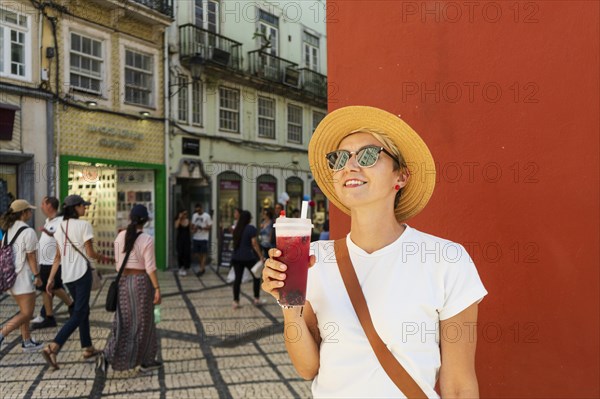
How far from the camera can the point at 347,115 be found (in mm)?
1681

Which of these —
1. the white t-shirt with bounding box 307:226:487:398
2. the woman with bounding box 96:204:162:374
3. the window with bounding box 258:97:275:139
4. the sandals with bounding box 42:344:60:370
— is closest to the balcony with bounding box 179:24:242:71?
the window with bounding box 258:97:275:139

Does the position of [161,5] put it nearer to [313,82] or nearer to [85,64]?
[85,64]

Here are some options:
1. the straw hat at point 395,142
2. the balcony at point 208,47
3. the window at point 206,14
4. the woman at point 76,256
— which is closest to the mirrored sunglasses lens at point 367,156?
the straw hat at point 395,142

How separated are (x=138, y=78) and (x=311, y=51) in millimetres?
7741

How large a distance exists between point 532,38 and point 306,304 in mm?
1952

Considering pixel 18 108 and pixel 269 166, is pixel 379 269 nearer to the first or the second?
pixel 18 108

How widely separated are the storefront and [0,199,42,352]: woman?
6.25m

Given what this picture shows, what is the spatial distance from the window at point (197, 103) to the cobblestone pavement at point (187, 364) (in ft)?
27.8

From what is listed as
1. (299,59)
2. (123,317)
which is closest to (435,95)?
(123,317)

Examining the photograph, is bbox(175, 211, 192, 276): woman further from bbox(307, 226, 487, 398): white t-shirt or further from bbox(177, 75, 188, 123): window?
bbox(307, 226, 487, 398): white t-shirt

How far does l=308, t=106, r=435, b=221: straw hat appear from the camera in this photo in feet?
5.36

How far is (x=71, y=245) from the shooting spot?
4680 mm

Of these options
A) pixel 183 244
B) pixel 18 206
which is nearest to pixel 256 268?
pixel 18 206

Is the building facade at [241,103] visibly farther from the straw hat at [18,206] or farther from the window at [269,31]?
the straw hat at [18,206]
